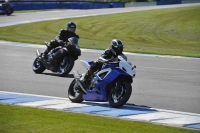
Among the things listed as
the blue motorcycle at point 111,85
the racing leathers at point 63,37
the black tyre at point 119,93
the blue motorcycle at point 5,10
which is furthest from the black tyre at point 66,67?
the blue motorcycle at point 5,10

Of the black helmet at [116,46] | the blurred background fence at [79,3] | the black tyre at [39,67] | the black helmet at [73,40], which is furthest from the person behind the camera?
the blurred background fence at [79,3]

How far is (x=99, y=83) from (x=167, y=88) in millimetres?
3589

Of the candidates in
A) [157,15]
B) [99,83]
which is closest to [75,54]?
[99,83]

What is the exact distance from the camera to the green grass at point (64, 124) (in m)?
9.72

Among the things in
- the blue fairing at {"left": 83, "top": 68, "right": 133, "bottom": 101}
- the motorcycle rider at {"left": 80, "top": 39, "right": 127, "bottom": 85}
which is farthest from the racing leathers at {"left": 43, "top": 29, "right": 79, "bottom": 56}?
the blue fairing at {"left": 83, "top": 68, "right": 133, "bottom": 101}

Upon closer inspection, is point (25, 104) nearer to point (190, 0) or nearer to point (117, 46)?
point (117, 46)

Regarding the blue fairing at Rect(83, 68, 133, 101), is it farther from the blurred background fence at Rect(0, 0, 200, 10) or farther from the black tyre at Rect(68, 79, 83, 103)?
the blurred background fence at Rect(0, 0, 200, 10)

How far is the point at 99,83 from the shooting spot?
12.8m

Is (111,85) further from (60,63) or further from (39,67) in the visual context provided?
(39,67)

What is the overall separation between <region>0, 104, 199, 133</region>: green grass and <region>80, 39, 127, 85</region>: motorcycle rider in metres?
1.72

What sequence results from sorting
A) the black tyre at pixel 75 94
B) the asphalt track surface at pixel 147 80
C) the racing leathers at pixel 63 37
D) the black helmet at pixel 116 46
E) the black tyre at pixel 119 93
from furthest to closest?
the racing leathers at pixel 63 37, the asphalt track surface at pixel 147 80, the black tyre at pixel 75 94, the black helmet at pixel 116 46, the black tyre at pixel 119 93

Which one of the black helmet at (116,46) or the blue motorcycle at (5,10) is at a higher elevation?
the black helmet at (116,46)

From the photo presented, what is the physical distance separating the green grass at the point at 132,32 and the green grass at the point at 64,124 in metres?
15.8

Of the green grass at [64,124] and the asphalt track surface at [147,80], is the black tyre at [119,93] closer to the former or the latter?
the asphalt track surface at [147,80]
